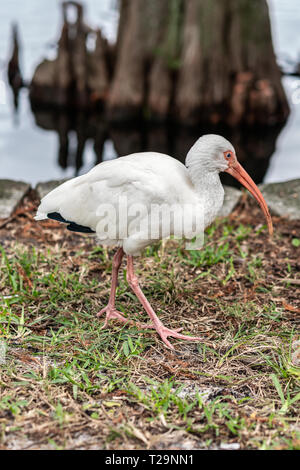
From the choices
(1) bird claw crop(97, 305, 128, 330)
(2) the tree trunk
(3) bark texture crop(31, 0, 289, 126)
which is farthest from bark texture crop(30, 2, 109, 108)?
(1) bird claw crop(97, 305, 128, 330)

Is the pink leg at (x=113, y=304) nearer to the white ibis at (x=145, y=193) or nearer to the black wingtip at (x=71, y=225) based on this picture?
the white ibis at (x=145, y=193)

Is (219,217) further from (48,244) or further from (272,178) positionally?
(272,178)

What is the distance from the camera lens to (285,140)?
32.1 ft

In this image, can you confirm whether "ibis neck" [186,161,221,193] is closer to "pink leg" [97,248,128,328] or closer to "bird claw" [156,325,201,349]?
"pink leg" [97,248,128,328]

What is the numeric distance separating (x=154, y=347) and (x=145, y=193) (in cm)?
92

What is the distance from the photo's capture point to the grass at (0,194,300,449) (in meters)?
2.89

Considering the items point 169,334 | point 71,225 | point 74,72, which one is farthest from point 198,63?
point 169,334

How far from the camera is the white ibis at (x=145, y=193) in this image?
3.56m

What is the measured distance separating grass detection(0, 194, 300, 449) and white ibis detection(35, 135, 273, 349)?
0.93 feet

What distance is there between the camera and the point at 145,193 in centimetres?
355

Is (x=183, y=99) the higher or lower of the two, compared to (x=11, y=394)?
lower

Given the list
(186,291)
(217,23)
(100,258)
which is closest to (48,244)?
(100,258)

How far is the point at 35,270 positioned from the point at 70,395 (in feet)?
5.18

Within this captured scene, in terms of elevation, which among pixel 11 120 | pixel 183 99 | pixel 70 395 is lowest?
pixel 11 120
